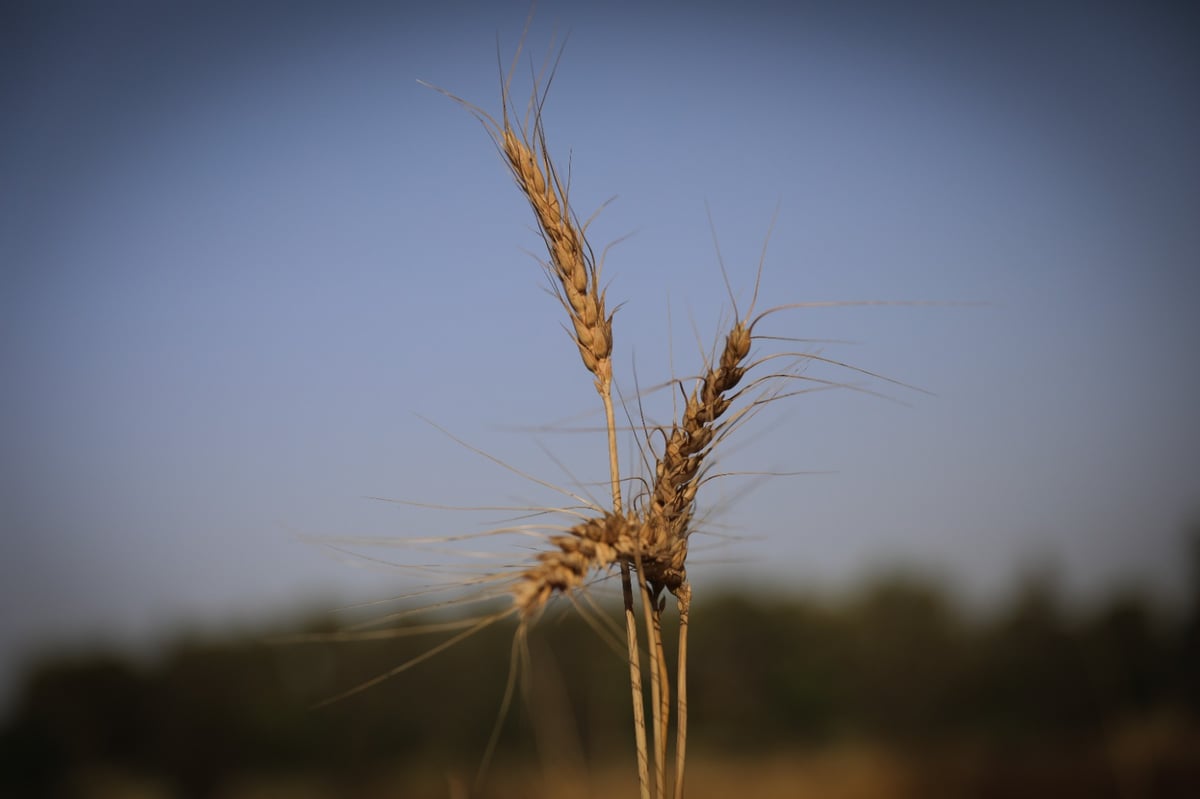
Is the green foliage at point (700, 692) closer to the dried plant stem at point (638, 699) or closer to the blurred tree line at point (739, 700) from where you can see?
the blurred tree line at point (739, 700)

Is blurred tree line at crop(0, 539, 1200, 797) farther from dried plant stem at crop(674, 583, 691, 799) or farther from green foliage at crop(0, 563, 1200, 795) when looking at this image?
dried plant stem at crop(674, 583, 691, 799)

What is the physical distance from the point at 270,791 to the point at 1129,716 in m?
10.0

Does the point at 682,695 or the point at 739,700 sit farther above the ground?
the point at 682,695

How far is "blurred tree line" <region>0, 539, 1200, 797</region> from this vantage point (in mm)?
8898

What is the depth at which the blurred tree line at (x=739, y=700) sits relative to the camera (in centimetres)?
890

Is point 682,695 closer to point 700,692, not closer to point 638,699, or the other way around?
point 638,699

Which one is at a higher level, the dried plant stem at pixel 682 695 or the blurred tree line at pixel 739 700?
the dried plant stem at pixel 682 695

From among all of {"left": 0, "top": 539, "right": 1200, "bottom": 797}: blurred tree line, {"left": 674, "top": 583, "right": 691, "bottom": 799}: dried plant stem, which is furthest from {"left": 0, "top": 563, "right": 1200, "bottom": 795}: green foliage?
{"left": 674, "top": 583, "right": 691, "bottom": 799}: dried plant stem

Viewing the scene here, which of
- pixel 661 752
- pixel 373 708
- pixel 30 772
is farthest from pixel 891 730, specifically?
pixel 661 752

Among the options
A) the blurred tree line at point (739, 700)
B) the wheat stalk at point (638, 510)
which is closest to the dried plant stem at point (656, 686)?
the wheat stalk at point (638, 510)

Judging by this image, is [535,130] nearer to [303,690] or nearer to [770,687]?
[303,690]

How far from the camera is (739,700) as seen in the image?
1104 cm

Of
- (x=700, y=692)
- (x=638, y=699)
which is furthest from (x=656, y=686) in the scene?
(x=700, y=692)

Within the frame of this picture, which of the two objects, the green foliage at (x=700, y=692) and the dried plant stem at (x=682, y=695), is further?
the green foliage at (x=700, y=692)
